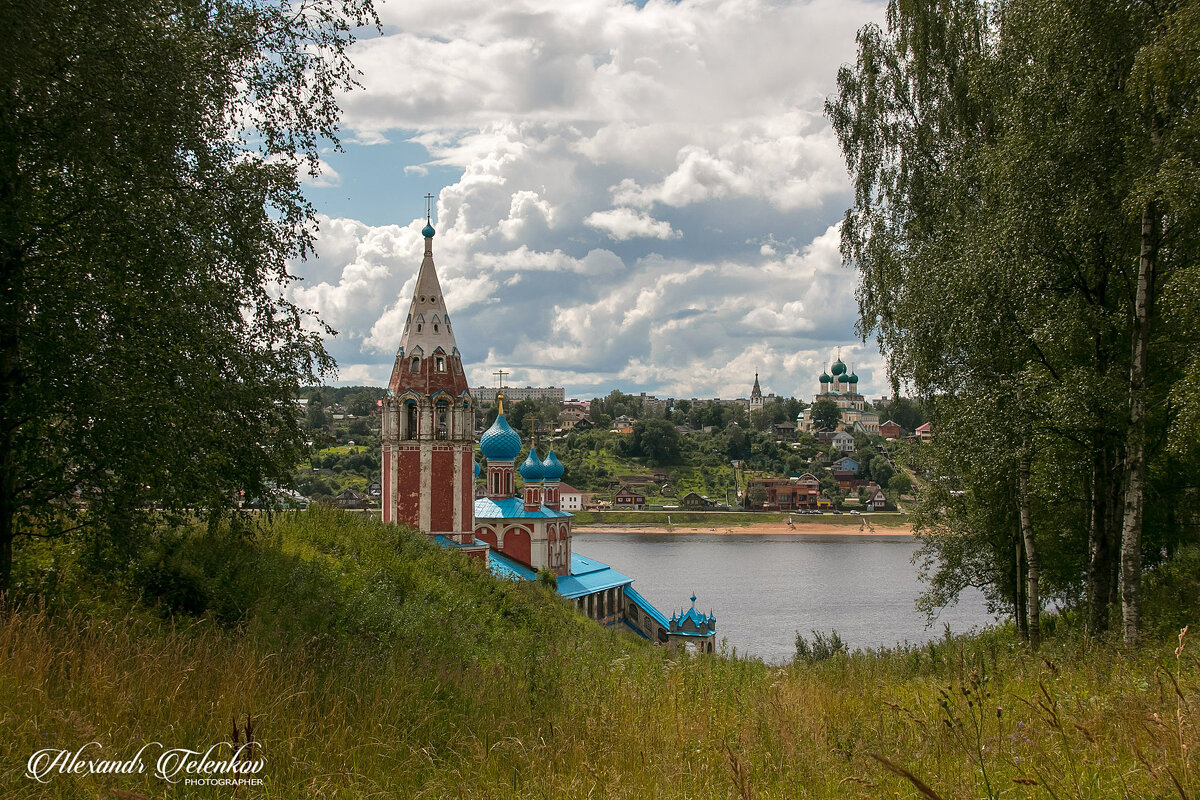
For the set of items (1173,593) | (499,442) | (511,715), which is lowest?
(1173,593)

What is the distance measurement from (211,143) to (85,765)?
4900 millimetres

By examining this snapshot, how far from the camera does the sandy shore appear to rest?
2800 inches

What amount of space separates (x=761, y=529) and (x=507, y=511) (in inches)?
1818

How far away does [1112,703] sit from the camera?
4.30m

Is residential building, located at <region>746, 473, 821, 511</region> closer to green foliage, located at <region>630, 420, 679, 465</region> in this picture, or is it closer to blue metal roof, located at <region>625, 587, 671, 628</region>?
green foliage, located at <region>630, 420, 679, 465</region>

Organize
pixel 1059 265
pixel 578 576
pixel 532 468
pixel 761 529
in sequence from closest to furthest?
1. pixel 1059 265
2. pixel 578 576
3. pixel 532 468
4. pixel 761 529

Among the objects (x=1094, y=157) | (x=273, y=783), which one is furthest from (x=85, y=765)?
(x=1094, y=157)

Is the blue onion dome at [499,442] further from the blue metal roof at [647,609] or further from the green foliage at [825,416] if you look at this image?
the green foliage at [825,416]

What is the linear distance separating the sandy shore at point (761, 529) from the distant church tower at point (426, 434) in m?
48.6

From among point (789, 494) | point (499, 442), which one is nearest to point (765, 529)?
point (789, 494)

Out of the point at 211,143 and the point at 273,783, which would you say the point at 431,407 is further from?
the point at 273,783

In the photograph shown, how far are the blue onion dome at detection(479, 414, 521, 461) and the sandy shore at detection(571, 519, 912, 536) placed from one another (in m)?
41.2

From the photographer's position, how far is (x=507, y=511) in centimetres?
3075

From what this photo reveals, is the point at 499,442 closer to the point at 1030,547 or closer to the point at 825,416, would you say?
the point at 1030,547
